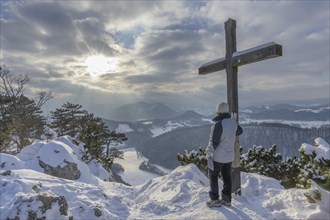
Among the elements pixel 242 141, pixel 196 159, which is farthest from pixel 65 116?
pixel 242 141

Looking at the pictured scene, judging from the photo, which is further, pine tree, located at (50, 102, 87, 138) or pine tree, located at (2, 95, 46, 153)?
pine tree, located at (50, 102, 87, 138)

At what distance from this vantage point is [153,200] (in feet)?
24.4

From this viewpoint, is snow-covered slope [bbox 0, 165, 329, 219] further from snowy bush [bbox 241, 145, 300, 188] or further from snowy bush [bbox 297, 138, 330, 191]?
snowy bush [bbox 241, 145, 300, 188]

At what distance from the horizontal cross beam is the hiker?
1.57 metres

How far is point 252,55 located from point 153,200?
4922mm

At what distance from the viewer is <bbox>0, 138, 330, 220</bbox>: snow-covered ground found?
18.4ft

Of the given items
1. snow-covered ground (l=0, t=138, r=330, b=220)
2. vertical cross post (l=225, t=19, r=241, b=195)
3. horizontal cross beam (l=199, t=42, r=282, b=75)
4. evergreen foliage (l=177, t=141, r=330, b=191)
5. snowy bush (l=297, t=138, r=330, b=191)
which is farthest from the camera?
evergreen foliage (l=177, t=141, r=330, b=191)

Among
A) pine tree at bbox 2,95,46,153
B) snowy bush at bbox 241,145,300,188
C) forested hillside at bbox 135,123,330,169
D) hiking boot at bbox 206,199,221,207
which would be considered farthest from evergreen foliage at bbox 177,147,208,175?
forested hillside at bbox 135,123,330,169

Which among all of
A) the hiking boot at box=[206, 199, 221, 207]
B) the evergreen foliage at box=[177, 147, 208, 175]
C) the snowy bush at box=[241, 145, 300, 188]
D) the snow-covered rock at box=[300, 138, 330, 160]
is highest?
the snow-covered rock at box=[300, 138, 330, 160]

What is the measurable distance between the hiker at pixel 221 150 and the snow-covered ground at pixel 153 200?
327mm

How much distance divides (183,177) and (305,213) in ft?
12.7

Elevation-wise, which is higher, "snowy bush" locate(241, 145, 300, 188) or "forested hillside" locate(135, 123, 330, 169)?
"snowy bush" locate(241, 145, 300, 188)

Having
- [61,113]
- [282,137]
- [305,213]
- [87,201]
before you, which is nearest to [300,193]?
[305,213]

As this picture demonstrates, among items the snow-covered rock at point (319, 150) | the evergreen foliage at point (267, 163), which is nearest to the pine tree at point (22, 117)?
the evergreen foliage at point (267, 163)
